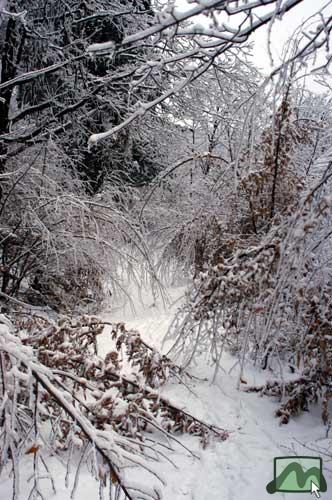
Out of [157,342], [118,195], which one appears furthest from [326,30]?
[118,195]

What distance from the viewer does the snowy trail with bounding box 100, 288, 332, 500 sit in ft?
9.80

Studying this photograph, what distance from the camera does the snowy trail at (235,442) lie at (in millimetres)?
2988

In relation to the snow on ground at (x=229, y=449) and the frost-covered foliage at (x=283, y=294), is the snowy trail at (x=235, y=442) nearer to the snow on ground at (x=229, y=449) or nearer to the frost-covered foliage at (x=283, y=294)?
the snow on ground at (x=229, y=449)

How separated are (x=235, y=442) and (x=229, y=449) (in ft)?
0.47

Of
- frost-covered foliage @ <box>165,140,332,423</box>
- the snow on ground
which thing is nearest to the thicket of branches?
frost-covered foliage @ <box>165,140,332,423</box>

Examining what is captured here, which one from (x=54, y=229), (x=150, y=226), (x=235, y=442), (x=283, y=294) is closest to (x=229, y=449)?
(x=235, y=442)

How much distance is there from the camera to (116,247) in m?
5.55

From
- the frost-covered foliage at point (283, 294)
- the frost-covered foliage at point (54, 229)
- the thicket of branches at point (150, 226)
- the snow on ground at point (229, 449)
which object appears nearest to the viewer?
the frost-covered foliage at point (283, 294)

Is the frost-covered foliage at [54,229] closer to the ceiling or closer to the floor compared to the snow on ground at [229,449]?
closer to the ceiling

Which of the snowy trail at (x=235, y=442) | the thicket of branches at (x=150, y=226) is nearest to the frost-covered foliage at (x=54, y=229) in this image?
the thicket of branches at (x=150, y=226)

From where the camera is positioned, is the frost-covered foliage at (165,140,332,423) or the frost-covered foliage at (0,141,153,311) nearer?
the frost-covered foliage at (165,140,332,423)

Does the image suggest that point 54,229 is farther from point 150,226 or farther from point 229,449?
point 229,449

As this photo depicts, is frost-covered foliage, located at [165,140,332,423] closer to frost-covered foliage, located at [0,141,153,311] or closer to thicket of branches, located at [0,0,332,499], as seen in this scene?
thicket of branches, located at [0,0,332,499]

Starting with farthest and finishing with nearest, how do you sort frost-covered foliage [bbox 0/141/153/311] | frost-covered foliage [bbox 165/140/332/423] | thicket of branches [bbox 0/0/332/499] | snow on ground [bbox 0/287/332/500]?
frost-covered foliage [bbox 0/141/153/311]
snow on ground [bbox 0/287/332/500]
thicket of branches [bbox 0/0/332/499]
frost-covered foliage [bbox 165/140/332/423]
